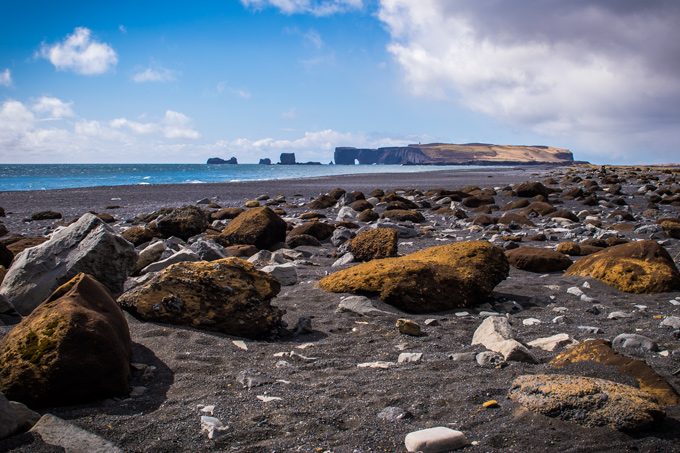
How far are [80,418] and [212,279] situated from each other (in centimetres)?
188

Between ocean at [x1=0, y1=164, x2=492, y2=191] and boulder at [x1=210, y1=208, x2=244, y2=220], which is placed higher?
ocean at [x1=0, y1=164, x2=492, y2=191]

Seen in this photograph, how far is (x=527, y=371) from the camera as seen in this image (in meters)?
3.38

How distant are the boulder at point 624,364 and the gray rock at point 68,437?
2636 millimetres

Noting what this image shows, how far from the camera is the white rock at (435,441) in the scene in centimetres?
243

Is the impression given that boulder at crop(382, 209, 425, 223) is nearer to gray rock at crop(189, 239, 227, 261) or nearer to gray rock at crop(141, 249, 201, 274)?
gray rock at crop(189, 239, 227, 261)

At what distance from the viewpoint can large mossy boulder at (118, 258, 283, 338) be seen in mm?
4430

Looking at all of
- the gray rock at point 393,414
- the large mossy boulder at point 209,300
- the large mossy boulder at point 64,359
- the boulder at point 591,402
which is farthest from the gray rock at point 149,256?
the boulder at point 591,402

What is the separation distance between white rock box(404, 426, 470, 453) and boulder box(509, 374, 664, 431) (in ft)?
1.60

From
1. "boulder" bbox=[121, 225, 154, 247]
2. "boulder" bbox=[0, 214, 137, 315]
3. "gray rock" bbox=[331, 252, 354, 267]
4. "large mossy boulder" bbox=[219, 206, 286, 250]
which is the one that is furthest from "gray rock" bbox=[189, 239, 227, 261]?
"boulder" bbox=[121, 225, 154, 247]

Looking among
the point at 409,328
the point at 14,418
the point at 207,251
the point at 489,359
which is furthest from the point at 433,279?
the point at 14,418

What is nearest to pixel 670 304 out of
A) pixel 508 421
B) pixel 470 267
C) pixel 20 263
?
pixel 470 267

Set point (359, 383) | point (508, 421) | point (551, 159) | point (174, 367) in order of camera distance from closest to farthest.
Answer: point (508, 421)
point (359, 383)
point (174, 367)
point (551, 159)

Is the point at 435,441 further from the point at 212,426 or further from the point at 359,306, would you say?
the point at 359,306

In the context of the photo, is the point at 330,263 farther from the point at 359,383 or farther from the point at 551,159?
the point at 551,159
